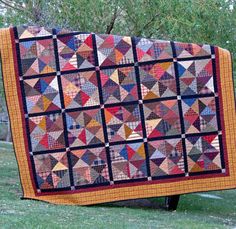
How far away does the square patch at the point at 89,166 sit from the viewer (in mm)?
9445

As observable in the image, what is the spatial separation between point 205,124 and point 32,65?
2525 mm

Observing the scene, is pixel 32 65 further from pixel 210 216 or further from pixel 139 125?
pixel 210 216

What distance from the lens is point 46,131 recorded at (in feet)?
30.9

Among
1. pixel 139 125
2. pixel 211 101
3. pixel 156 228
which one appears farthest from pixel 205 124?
pixel 156 228

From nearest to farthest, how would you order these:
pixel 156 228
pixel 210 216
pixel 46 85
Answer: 1. pixel 156 228
2. pixel 46 85
3. pixel 210 216

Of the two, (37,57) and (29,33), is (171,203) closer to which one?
(37,57)

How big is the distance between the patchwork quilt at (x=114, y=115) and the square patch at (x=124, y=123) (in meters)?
0.01

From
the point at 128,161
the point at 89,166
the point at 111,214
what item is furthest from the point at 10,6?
the point at 111,214

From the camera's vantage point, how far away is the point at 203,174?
9.52 m

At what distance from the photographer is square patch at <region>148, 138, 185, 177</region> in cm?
948

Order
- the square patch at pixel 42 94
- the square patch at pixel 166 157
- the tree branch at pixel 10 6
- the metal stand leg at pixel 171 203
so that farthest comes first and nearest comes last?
the tree branch at pixel 10 6, the metal stand leg at pixel 171 203, the square patch at pixel 166 157, the square patch at pixel 42 94

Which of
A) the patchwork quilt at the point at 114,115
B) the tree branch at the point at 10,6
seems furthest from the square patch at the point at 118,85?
the tree branch at the point at 10,6

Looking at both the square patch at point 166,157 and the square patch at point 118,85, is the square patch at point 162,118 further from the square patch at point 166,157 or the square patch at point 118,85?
the square patch at point 118,85

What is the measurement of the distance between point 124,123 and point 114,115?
180mm
